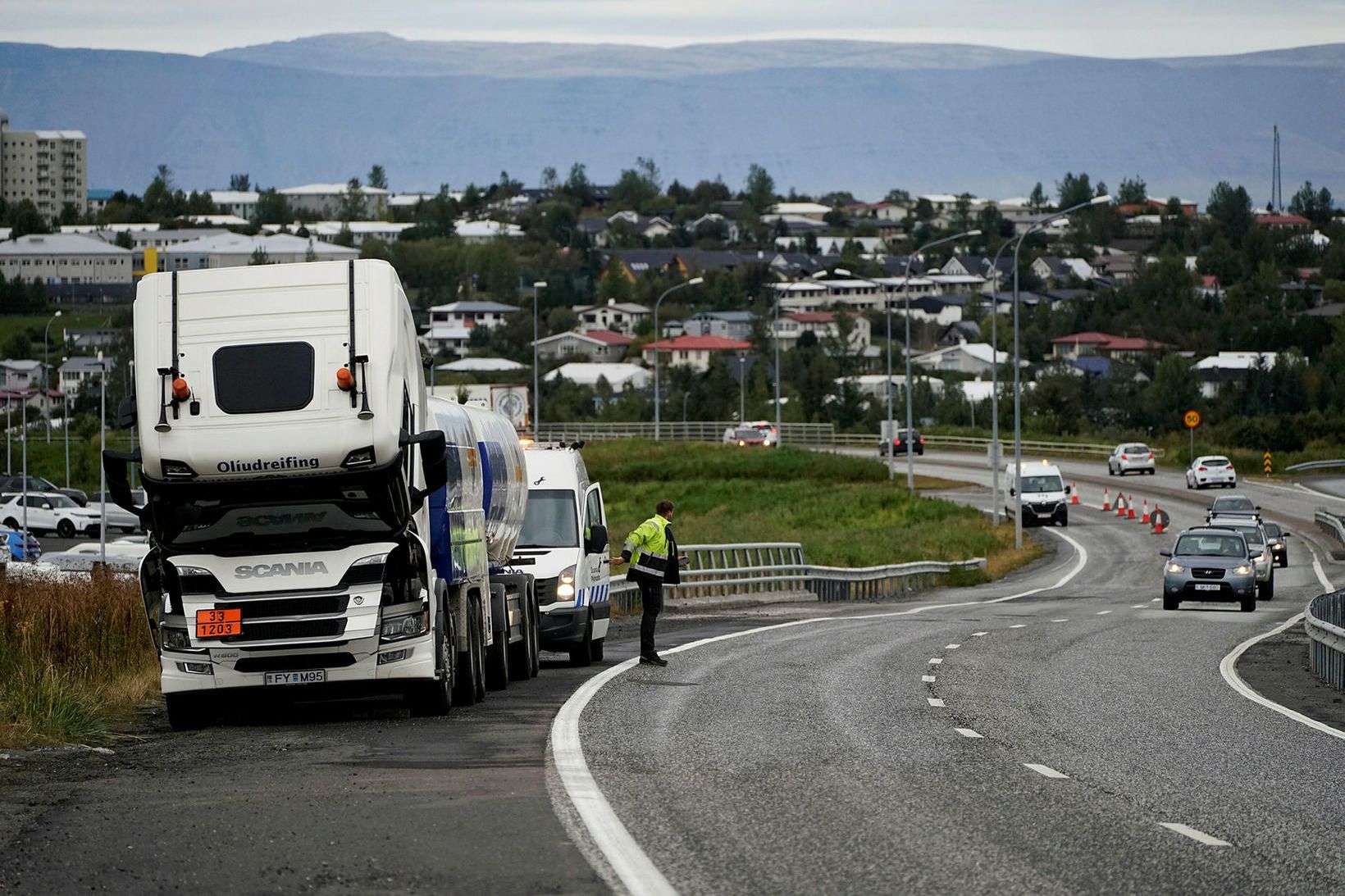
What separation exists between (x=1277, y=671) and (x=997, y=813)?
43.6 feet

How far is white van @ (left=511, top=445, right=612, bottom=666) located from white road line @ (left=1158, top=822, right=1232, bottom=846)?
13.0 m

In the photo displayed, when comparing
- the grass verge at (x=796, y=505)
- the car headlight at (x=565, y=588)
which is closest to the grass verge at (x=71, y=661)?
the car headlight at (x=565, y=588)

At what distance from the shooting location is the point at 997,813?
1080cm

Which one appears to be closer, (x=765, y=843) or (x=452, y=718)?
(x=765, y=843)

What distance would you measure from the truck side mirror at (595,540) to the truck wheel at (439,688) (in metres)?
7.00

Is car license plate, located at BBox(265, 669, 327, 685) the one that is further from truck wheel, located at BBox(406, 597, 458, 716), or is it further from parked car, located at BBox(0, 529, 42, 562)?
parked car, located at BBox(0, 529, 42, 562)

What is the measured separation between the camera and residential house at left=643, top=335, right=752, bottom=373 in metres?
183

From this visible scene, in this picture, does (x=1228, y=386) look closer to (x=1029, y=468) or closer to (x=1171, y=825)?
(x=1029, y=468)

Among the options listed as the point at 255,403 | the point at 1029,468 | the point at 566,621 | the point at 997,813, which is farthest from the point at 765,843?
the point at 1029,468

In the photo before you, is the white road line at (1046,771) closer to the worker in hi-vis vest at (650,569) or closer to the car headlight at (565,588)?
the worker in hi-vis vest at (650,569)

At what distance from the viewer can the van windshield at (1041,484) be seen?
69.0 m

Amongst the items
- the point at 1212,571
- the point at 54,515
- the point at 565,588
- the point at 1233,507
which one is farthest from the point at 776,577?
the point at 54,515

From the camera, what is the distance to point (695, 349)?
610 ft

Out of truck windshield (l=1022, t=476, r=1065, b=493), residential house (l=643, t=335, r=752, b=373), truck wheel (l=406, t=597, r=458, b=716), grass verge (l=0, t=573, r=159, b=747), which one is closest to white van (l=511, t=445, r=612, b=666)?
grass verge (l=0, t=573, r=159, b=747)
